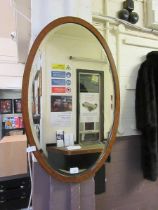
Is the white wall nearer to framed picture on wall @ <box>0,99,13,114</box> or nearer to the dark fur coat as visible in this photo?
the dark fur coat

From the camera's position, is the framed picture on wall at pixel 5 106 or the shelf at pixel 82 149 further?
the framed picture on wall at pixel 5 106

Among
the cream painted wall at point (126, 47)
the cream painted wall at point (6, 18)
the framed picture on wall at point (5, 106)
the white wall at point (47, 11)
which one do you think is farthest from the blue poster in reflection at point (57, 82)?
the cream painted wall at point (6, 18)

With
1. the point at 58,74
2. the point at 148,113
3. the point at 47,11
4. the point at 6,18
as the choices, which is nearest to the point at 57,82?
the point at 58,74

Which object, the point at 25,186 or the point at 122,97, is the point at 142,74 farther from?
the point at 25,186

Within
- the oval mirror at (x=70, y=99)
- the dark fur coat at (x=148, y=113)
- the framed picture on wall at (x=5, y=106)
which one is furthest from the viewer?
the framed picture on wall at (x=5, y=106)

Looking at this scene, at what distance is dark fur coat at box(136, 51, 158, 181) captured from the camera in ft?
4.87

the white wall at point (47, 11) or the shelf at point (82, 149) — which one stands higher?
the white wall at point (47, 11)

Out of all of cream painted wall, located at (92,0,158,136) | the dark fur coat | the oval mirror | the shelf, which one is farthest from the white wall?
the dark fur coat

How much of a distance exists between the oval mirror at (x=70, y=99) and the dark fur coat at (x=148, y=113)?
1.18 feet

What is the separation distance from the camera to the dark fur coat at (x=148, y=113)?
1483 millimetres

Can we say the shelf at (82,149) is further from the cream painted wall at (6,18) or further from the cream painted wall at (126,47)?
the cream painted wall at (6,18)

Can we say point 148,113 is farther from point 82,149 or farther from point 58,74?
point 58,74

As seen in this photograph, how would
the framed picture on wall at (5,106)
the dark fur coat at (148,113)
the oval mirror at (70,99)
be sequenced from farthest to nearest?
the framed picture on wall at (5,106), the dark fur coat at (148,113), the oval mirror at (70,99)

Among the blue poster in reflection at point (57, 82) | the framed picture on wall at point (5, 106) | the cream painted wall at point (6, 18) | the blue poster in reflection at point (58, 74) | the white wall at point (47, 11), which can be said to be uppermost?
the cream painted wall at point (6, 18)
